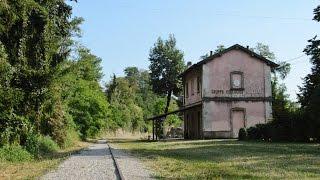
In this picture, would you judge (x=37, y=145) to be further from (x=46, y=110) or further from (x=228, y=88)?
(x=228, y=88)

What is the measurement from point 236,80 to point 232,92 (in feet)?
3.84

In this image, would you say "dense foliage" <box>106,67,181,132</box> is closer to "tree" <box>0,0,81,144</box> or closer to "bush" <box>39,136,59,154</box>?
"bush" <box>39,136,59,154</box>

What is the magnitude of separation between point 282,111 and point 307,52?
13870 mm

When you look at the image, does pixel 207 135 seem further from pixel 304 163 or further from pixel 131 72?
pixel 131 72

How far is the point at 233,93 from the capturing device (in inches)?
1788

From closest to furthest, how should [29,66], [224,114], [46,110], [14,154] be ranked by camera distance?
[14,154] < [29,66] < [46,110] < [224,114]

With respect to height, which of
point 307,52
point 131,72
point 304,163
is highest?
point 131,72

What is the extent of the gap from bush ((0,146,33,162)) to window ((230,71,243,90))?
85.3 feet

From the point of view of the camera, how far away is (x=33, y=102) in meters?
23.5

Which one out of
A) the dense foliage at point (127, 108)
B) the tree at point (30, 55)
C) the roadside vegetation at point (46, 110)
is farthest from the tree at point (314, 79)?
the dense foliage at point (127, 108)

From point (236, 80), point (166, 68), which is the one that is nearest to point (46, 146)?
point (236, 80)

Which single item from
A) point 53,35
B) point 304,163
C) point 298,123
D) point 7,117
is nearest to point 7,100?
point 7,117

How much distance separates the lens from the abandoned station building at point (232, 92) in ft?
147

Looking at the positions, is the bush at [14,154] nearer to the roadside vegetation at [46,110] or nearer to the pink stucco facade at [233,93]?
the roadside vegetation at [46,110]
